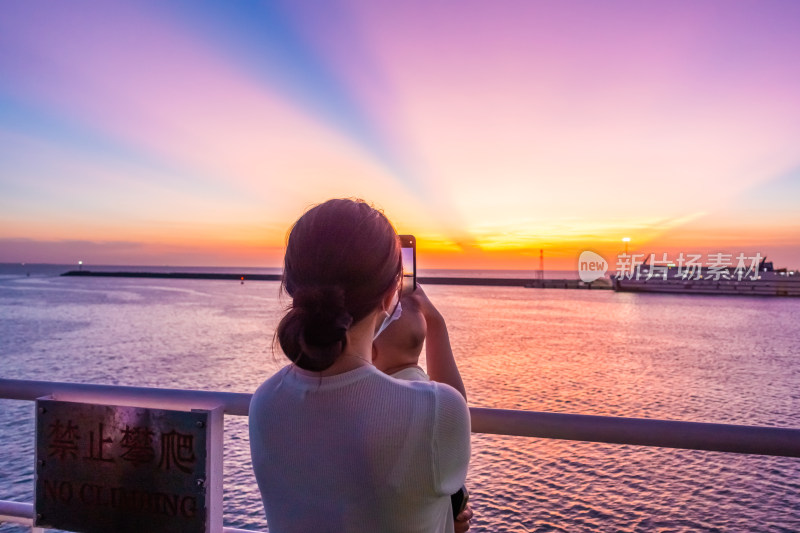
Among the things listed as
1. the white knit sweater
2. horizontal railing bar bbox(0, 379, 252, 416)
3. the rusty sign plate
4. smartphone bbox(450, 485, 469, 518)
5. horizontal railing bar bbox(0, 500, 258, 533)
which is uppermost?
the white knit sweater

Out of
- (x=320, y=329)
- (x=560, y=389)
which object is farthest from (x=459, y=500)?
(x=560, y=389)

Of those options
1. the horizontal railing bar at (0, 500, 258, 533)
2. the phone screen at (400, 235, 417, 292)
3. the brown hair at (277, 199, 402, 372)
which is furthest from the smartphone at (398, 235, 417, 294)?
the horizontal railing bar at (0, 500, 258, 533)

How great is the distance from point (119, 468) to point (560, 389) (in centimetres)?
1442

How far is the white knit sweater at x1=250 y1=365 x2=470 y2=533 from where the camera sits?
89 centimetres

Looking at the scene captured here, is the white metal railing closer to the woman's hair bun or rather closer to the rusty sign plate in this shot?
the rusty sign plate

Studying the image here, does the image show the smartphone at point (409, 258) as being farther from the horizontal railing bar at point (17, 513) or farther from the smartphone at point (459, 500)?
the horizontal railing bar at point (17, 513)

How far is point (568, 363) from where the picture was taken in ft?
63.4

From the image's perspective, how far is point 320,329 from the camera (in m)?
0.90

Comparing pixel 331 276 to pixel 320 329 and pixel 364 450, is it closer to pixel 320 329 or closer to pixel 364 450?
pixel 320 329

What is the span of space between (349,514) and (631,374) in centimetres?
1841

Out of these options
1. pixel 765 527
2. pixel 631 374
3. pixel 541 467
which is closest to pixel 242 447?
pixel 541 467

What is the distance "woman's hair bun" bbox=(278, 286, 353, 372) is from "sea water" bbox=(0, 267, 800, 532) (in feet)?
0.23

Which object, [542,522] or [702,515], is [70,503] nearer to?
[542,522]

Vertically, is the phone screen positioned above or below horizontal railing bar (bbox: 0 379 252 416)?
above
